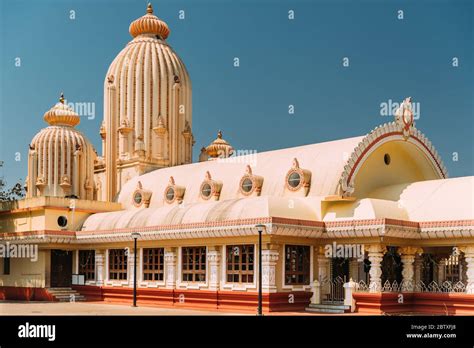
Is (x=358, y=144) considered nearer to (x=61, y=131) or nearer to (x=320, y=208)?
(x=320, y=208)

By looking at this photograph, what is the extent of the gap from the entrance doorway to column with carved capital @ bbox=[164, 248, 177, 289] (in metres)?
9.19

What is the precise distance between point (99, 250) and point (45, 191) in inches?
338

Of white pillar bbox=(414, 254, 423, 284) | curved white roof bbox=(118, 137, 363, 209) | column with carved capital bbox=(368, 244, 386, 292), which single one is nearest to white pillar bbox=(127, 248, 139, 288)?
curved white roof bbox=(118, 137, 363, 209)

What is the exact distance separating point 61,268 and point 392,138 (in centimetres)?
2013

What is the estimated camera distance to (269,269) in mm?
31859

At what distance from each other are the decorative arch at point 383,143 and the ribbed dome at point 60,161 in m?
20.1

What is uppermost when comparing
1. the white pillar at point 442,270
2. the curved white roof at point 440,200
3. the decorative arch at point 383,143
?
the decorative arch at point 383,143

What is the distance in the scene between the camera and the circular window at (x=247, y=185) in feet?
124

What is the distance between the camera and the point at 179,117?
5247 centimetres

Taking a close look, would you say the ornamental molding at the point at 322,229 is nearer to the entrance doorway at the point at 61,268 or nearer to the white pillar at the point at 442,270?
the white pillar at the point at 442,270

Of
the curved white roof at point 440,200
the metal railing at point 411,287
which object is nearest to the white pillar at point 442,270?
the metal railing at point 411,287

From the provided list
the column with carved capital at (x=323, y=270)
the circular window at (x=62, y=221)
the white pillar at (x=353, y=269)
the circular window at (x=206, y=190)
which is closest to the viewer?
the column with carved capital at (x=323, y=270)

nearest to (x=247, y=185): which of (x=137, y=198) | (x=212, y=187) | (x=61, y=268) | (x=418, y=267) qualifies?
(x=212, y=187)

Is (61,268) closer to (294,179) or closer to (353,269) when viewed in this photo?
(294,179)
